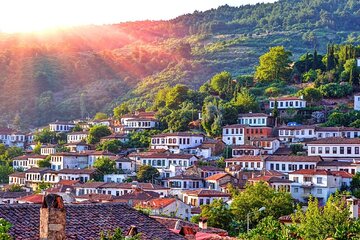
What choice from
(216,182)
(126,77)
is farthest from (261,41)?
(216,182)

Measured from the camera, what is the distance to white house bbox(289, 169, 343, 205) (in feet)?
181

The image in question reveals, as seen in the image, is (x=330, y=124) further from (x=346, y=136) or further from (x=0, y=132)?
(x=0, y=132)

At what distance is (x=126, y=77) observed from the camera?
178375 mm

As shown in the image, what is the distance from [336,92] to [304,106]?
469 cm

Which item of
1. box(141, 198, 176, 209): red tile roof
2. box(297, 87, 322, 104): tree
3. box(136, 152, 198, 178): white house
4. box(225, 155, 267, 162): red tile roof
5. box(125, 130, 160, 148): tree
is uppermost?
box(297, 87, 322, 104): tree

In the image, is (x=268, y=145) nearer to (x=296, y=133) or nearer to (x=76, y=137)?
(x=296, y=133)

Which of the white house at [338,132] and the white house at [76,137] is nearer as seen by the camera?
the white house at [338,132]

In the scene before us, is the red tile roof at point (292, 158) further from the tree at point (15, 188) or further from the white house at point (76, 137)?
the white house at point (76, 137)

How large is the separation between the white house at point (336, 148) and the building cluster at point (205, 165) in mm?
83

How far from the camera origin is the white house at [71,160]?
7200cm

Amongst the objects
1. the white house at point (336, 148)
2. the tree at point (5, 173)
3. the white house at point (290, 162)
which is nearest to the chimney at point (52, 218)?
the white house at point (290, 162)

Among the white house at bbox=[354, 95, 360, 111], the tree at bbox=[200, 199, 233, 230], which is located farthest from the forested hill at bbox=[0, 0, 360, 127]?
the tree at bbox=[200, 199, 233, 230]

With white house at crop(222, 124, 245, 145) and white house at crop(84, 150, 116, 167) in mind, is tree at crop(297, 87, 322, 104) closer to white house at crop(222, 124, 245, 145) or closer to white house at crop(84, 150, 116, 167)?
white house at crop(222, 124, 245, 145)

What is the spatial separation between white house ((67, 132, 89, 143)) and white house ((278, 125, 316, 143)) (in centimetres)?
2429
